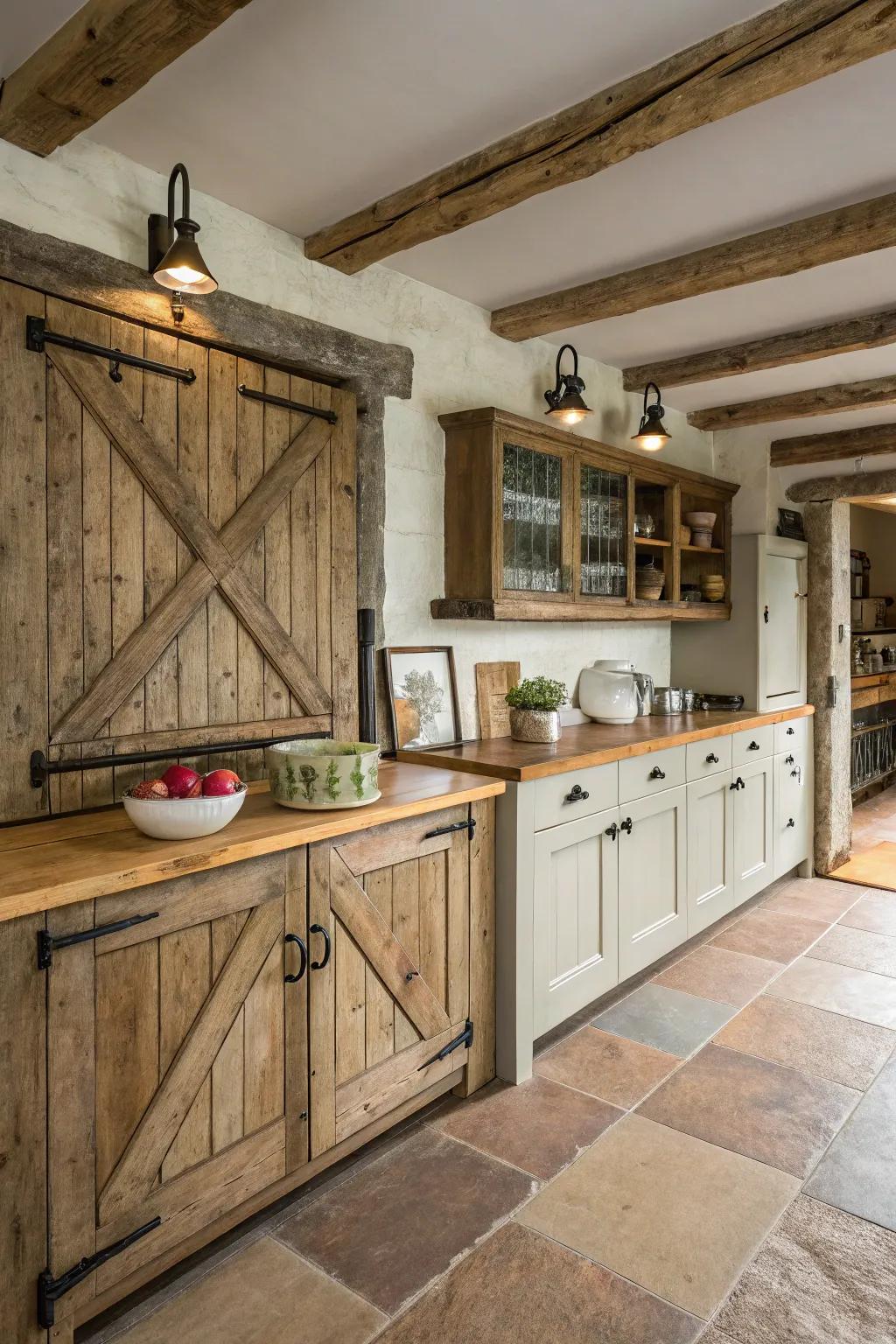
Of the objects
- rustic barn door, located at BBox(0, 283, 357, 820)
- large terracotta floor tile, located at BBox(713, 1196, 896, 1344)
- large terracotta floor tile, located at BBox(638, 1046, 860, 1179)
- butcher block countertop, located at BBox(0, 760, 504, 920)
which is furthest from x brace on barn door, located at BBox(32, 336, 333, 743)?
large terracotta floor tile, located at BBox(713, 1196, 896, 1344)

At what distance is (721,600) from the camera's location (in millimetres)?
4547

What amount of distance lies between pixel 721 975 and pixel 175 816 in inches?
101

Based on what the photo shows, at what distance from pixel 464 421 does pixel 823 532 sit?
2837 millimetres

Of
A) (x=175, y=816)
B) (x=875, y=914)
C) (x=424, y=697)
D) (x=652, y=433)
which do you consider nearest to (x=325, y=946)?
(x=175, y=816)

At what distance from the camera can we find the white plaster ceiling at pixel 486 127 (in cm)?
173

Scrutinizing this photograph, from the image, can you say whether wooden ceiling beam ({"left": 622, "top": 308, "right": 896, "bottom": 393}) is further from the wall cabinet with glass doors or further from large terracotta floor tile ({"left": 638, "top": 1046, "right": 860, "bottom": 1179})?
large terracotta floor tile ({"left": 638, "top": 1046, "right": 860, "bottom": 1179})

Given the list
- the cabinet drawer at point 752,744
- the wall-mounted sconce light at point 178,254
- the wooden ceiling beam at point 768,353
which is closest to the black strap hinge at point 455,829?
the wall-mounted sconce light at point 178,254

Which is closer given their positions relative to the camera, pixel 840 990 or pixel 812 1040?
pixel 812 1040

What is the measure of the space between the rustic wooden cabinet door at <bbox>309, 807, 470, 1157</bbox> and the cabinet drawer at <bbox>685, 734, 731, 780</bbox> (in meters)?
1.51

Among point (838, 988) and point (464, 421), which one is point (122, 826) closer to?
point (464, 421)

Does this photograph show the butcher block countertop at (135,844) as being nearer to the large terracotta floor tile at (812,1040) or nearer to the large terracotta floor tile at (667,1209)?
the large terracotta floor tile at (667,1209)

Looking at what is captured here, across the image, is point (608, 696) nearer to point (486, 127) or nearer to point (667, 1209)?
point (667, 1209)

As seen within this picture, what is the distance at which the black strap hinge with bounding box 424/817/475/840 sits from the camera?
2.38 m

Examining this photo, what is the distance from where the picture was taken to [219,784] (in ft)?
6.42
